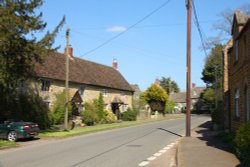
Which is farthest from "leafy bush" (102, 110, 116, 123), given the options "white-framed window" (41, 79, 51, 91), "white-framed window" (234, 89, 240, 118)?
"white-framed window" (234, 89, 240, 118)

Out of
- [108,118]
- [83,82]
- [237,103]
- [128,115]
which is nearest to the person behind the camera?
[237,103]

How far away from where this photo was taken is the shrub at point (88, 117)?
41.7 metres

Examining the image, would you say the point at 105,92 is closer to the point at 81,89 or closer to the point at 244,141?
the point at 81,89

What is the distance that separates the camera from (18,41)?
23.6m

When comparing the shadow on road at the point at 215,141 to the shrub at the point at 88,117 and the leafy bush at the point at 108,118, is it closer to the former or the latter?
the shrub at the point at 88,117

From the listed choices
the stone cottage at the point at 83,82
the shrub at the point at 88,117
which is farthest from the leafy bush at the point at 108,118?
the shrub at the point at 88,117

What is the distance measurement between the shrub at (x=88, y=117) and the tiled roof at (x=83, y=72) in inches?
156

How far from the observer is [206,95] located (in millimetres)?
82688

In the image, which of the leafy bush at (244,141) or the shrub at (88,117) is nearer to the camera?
the leafy bush at (244,141)

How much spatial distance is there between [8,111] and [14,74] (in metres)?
8.07

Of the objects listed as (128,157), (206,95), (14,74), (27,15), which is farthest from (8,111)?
(206,95)

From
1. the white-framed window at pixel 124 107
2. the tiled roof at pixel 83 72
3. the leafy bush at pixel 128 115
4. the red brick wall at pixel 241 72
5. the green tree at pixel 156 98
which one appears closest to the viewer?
the red brick wall at pixel 241 72

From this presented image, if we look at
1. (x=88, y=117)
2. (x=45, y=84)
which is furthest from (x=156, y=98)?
(x=45, y=84)

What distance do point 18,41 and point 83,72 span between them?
2579cm
